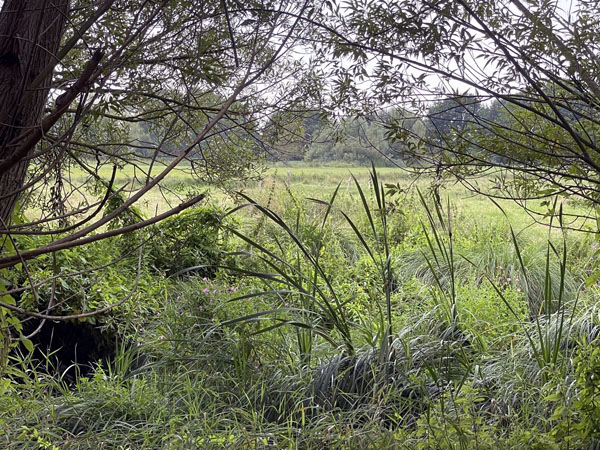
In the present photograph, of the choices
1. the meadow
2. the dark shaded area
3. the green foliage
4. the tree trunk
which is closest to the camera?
the tree trunk

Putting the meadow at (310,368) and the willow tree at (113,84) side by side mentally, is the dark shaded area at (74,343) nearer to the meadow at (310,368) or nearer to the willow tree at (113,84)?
the meadow at (310,368)

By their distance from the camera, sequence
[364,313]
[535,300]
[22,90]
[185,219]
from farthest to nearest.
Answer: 1. [185,219]
2. [535,300]
3. [364,313]
4. [22,90]

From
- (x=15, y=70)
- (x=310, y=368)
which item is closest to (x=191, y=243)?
(x=310, y=368)

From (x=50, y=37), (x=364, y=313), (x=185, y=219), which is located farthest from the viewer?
(x=185, y=219)

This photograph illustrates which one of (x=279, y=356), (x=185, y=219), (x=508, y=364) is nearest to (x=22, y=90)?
(x=279, y=356)

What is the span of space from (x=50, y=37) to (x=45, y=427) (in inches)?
71.5

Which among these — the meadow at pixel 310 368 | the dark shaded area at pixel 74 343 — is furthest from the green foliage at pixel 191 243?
the dark shaded area at pixel 74 343

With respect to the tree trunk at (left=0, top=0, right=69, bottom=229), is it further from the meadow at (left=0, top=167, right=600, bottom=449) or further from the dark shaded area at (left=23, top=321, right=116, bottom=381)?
the dark shaded area at (left=23, top=321, right=116, bottom=381)

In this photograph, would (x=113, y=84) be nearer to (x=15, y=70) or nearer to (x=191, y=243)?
(x=15, y=70)

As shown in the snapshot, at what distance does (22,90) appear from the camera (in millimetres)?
1038

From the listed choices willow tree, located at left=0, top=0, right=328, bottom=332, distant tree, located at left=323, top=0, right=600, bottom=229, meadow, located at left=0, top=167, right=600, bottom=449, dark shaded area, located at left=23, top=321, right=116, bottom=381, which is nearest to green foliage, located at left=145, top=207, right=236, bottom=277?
meadow, located at left=0, top=167, right=600, bottom=449

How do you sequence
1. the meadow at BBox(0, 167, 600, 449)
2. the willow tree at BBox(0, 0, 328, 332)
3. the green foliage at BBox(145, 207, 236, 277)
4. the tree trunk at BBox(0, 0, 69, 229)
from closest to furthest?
the willow tree at BBox(0, 0, 328, 332) < the tree trunk at BBox(0, 0, 69, 229) < the meadow at BBox(0, 167, 600, 449) < the green foliage at BBox(145, 207, 236, 277)

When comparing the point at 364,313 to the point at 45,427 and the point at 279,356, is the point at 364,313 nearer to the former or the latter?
the point at 279,356

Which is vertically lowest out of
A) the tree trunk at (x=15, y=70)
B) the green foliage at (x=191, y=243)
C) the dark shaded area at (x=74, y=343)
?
the dark shaded area at (x=74, y=343)
